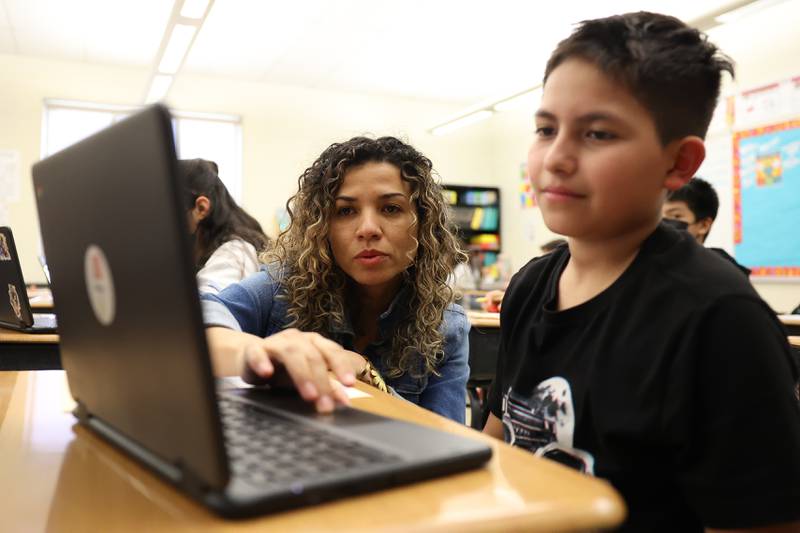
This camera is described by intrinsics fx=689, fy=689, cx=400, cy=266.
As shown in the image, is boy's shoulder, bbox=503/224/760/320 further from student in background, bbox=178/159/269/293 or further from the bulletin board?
the bulletin board

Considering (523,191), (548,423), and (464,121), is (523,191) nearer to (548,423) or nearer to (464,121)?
(464,121)

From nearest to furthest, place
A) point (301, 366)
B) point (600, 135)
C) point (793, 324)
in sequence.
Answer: point (301, 366), point (600, 135), point (793, 324)

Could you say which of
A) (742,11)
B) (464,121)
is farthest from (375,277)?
(464,121)

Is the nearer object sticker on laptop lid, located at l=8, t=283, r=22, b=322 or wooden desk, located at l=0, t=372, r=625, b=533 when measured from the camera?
wooden desk, located at l=0, t=372, r=625, b=533

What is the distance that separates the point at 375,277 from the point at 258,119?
520cm

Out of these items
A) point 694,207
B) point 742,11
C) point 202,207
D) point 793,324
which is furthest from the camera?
point 742,11

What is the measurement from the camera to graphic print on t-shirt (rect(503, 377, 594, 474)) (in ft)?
2.55

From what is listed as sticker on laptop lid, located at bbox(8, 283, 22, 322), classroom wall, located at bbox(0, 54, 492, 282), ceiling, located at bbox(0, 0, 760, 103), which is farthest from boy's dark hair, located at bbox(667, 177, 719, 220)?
classroom wall, located at bbox(0, 54, 492, 282)

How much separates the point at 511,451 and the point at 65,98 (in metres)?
6.02

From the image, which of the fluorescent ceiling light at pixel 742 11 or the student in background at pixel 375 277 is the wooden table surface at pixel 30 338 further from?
the fluorescent ceiling light at pixel 742 11

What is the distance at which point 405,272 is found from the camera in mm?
1479

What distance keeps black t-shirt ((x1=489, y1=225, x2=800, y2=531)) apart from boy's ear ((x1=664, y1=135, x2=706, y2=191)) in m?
0.07

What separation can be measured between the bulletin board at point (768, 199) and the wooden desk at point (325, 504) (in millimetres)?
4259

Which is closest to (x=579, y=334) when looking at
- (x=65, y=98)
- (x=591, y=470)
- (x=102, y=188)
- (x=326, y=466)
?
(x=591, y=470)
